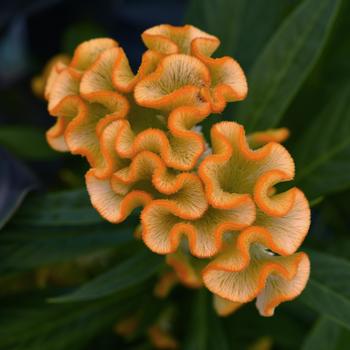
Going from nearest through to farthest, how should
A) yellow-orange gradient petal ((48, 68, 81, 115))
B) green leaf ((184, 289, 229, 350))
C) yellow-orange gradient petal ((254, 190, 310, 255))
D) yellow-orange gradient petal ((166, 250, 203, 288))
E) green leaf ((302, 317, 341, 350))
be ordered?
yellow-orange gradient petal ((254, 190, 310, 255)) < yellow-orange gradient petal ((48, 68, 81, 115)) < yellow-orange gradient petal ((166, 250, 203, 288)) < green leaf ((302, 317, 341, 350)) < green leaf ((184, 289, 229, 350))

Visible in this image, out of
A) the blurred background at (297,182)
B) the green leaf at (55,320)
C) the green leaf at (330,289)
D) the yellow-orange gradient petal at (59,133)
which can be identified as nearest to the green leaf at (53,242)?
the blurred background at (297,182)

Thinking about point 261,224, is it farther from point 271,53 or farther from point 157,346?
point 157,346

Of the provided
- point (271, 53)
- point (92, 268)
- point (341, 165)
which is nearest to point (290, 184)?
point (341, 165)

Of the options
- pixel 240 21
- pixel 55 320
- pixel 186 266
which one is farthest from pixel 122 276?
pixel 240 21

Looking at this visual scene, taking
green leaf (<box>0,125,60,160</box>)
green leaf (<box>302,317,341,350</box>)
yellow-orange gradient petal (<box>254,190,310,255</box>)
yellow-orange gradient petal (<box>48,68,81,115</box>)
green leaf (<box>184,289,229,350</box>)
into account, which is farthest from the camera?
green leaf (<box>0,125,60,160</box>)

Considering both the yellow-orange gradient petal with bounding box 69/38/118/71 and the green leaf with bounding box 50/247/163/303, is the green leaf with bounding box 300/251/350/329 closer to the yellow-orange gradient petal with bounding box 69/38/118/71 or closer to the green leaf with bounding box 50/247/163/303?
the green leaf with bounding box 50/247/163/303

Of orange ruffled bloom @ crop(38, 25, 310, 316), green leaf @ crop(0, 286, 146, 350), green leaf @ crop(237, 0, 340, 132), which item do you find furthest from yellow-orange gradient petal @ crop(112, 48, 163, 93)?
green leaf @ crop(0, 286, 146, 350)

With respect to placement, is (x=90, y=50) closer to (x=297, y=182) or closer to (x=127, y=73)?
(x=127, y=73)

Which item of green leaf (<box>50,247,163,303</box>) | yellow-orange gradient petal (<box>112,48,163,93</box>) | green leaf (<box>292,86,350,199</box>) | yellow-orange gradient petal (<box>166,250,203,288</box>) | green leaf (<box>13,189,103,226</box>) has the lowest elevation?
green leaf (<box>50,247,163,303</box>)
